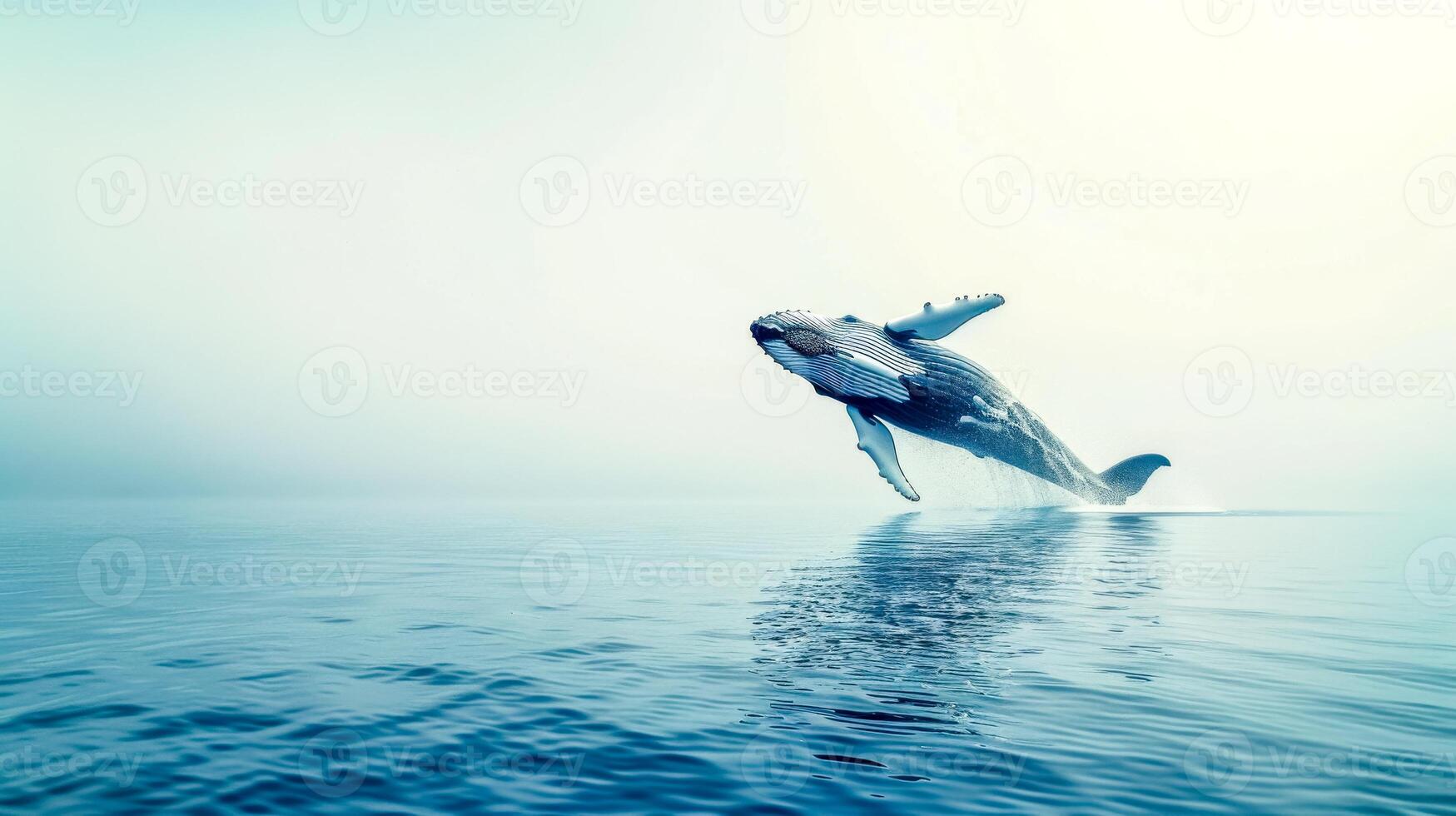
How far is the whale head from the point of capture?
2747 cm

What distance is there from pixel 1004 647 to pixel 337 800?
30.0ft

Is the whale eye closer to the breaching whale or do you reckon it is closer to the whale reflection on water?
the breaching whale

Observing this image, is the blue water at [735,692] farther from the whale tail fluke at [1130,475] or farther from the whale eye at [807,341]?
the whale tail fluke at [1130,475]

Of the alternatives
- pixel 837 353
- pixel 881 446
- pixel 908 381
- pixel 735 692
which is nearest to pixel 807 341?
pixel 837 353

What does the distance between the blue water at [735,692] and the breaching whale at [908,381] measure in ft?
27.6

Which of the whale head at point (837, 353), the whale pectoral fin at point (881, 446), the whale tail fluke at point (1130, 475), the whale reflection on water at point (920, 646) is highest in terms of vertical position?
the whale head at point (837, 353)

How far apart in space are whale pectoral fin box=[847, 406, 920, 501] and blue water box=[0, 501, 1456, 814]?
1063 centimetres

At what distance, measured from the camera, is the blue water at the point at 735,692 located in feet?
23.4

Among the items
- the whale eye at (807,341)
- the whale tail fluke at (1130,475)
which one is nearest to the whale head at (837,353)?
the whale eye at (807,341)

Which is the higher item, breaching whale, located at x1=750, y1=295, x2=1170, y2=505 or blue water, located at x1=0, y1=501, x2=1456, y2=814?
breaching whale, located at x1=750, y1=295, x2=1170, y2=505

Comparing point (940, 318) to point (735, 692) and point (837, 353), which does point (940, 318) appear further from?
point (735, 692)

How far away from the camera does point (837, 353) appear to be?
28.0 metres

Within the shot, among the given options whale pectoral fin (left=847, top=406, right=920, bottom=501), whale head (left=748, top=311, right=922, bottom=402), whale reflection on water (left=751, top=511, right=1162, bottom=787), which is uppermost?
whale head (left=748, top=311, right=922, bottom=402)

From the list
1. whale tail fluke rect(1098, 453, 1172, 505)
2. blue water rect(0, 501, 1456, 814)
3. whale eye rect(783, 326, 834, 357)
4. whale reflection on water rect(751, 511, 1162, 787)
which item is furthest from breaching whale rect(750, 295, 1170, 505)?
whale tail fluke rect(1098, 453, 1172, 505)
